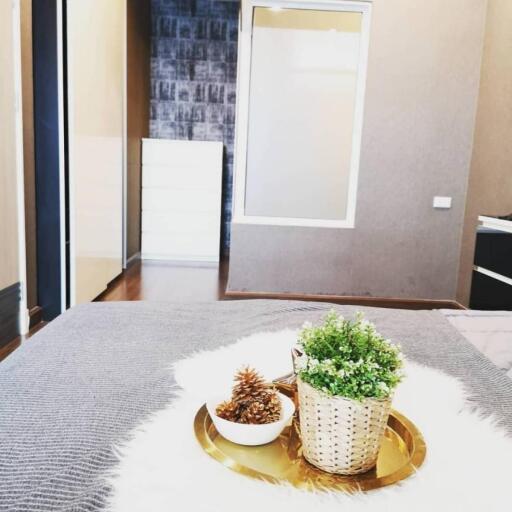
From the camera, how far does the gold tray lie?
672mm

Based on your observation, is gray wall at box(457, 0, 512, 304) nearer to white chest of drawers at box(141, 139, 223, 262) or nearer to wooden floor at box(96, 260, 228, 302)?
wooden floor at box(96, 260, 228, 302)

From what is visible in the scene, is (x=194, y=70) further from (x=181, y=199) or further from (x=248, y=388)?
(x=248, y=388)

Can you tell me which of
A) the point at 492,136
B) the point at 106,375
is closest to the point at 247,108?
the point at 492,136

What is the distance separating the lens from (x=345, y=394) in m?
0.66

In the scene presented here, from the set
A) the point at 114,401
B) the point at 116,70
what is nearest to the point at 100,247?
the point at 116,70

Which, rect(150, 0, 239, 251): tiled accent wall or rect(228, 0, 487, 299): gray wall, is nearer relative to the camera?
rect(228, 0, 487, 299): gray wall

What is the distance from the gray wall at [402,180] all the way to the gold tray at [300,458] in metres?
3.28

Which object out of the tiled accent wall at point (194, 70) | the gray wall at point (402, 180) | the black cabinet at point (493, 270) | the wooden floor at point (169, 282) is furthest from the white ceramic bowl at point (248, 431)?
A: the tiled accent wall at point (194, 70)

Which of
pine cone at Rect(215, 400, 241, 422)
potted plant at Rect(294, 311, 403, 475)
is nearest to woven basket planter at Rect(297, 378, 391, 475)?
potted plant at Rect(294, 311, 403, 475)

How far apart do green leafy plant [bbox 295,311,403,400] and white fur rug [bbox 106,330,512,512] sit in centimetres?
13

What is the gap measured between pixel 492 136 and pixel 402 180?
701 mm

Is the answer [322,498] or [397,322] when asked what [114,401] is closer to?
[322,498]

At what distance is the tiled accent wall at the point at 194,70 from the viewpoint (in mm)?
5641

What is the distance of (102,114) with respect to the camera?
3.65 metres
